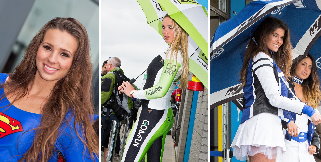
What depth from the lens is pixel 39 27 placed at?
187 centimetres

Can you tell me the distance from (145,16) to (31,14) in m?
0.74

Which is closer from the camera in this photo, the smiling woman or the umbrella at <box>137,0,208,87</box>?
the smiling woman

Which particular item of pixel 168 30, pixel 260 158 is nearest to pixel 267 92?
pixel 260 158

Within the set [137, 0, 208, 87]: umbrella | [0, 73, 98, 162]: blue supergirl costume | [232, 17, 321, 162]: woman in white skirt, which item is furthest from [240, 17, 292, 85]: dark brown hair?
[0, 73, 98, 162]: blue supergirl costume

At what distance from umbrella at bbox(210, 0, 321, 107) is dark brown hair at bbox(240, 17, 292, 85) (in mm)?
46

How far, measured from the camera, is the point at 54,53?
178cm

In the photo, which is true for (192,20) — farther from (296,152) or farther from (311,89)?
(296,152)

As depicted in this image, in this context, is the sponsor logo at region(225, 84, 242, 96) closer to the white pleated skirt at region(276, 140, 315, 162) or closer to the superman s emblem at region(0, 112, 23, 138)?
the white pleated skirt at region(276, 140, 315, 162)

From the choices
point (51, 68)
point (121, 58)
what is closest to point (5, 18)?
point (51, 68)

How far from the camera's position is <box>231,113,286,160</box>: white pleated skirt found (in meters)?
2.15

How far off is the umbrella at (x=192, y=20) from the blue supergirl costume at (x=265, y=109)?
0.95 ft

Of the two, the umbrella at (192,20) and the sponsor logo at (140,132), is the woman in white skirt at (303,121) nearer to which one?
the umbrella at (192,20)

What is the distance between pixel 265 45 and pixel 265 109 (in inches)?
12.5

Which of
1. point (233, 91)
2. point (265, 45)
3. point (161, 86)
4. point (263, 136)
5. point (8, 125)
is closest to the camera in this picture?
point (8, 125)
